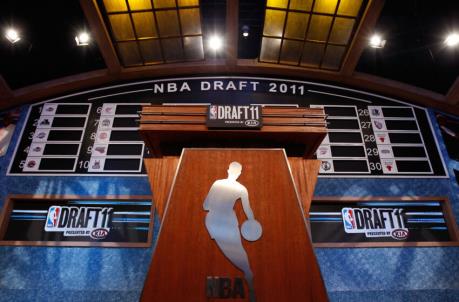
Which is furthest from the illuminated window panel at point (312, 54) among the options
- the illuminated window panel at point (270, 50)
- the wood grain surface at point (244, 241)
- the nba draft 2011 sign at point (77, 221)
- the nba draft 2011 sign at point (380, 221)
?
the wood grain surface at point (244, 241)

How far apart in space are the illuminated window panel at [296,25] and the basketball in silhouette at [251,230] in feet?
13.5

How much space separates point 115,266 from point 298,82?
13.4 feet

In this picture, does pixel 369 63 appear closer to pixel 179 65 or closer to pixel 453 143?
pixel 453 143

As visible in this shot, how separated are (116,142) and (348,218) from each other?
3577mm

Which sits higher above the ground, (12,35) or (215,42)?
(215,42)

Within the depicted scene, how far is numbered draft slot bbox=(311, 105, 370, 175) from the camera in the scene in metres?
4.84

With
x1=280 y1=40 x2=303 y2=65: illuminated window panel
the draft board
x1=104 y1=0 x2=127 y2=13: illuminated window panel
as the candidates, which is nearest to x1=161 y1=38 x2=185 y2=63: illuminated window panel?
the draft board

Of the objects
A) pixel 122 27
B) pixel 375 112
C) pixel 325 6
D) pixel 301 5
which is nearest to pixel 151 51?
pixel 122 27

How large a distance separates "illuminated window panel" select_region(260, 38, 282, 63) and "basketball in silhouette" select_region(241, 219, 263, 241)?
14.0 ft

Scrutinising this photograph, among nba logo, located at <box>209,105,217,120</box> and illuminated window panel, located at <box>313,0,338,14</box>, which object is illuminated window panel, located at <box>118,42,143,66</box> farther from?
nba logo, located at <box>209,105,217,120</box>

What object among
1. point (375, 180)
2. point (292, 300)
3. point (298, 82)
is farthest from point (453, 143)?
point (292, 300)

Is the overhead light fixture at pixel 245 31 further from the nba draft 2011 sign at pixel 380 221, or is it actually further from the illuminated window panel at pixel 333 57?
the nba draft 2011 sign at pixel 380 221

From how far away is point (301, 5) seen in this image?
478cm

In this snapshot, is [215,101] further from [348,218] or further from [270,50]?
[348,218]
